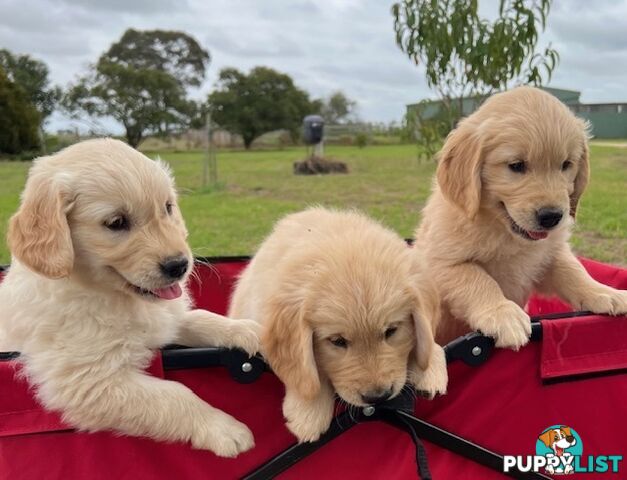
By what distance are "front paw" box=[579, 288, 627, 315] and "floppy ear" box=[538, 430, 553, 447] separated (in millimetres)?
495

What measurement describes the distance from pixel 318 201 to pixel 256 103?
35461 mm

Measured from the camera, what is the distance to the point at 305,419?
1.71 metres

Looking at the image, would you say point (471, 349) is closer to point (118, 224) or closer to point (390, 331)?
point (390, 331)

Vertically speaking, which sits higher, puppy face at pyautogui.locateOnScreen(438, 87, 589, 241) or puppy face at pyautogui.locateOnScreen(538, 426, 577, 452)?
puppy face at pyautogui.locateOnScreen(438, 87, 589, 241)

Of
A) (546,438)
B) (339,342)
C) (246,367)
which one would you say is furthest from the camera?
(546,438)

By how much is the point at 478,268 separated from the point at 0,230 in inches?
304

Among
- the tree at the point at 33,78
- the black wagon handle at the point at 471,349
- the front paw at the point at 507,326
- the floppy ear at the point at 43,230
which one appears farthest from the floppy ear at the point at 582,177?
the tree at the point at 33,78

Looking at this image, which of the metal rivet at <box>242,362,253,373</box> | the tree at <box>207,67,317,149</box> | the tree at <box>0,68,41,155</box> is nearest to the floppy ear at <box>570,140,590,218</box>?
the metal rivet at <box>242,362,253,373</box>

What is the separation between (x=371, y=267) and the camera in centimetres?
184

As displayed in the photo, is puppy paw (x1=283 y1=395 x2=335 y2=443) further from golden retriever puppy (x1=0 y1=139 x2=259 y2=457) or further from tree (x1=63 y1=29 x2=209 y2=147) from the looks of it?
tree (x1=63 y1=29 x2=209 y2=147)

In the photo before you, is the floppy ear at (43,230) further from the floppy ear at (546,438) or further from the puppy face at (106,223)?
the floppy ear at (546,438)

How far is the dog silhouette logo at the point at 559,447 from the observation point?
2008 mm

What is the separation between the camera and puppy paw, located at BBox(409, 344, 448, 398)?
178 centimetres

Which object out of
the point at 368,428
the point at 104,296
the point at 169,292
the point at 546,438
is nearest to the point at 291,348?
the point at 368,428
